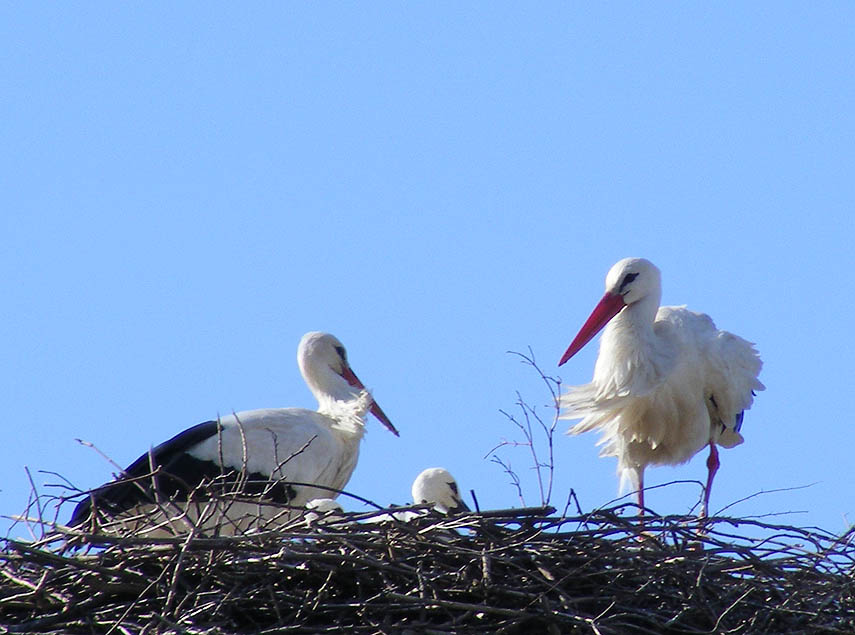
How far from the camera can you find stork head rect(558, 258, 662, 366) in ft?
24.2

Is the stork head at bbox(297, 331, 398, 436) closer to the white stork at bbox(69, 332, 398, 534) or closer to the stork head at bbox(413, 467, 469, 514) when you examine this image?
the white stork at bbox(69, 332, 398, 534)

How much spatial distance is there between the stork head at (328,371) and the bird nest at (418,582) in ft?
11.8

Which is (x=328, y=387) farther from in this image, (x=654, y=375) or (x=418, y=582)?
(x=418, y=582)

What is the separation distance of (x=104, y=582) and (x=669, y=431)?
12.2ft

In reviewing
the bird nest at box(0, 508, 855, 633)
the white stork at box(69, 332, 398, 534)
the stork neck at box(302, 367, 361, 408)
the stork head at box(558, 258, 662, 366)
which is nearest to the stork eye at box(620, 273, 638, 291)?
the stork head at box(558, 258, 662, 366)

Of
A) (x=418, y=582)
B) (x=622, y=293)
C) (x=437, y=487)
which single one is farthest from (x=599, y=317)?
(x=418, y=582)

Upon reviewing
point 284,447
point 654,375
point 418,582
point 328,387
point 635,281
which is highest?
point 635,281

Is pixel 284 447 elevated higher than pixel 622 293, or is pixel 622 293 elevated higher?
pixel 622 293

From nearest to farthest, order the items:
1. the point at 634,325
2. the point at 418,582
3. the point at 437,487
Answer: the point at 418,582, the point at 437,487, the point at 634,325

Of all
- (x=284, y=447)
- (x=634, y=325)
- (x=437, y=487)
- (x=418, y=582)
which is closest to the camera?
(x=418, y=582)

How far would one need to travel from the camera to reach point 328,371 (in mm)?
8109

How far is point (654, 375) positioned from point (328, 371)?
5.32 ft

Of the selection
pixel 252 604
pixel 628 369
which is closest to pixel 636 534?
pixel 252 604

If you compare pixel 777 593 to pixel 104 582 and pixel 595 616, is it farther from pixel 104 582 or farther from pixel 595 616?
pixel 104 582
